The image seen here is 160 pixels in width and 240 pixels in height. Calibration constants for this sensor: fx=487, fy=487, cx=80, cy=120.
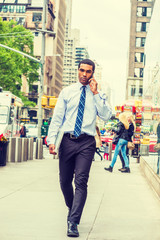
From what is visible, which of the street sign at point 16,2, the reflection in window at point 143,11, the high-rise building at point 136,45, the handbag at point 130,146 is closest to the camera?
the handbag at point 130,146

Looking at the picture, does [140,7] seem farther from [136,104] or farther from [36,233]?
[36,233]

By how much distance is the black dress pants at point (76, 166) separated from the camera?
17.2ft

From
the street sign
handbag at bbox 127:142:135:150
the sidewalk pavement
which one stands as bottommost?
the sidewalk pavement

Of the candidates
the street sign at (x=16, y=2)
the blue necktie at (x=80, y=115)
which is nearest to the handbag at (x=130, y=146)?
the blue necktie at (x=80, y=115)

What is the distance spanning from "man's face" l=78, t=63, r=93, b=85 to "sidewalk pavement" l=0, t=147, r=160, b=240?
172 cm

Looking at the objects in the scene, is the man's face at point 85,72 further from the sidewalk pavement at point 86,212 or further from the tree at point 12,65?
the tree at point 12,65

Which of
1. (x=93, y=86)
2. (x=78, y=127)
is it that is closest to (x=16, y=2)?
(x=93, y=86)

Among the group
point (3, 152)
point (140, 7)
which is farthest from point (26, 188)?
point (140, 7)

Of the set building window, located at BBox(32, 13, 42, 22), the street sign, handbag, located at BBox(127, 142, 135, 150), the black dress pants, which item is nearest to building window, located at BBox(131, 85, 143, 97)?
building window, located at BBox(32, 13, 42, 22)

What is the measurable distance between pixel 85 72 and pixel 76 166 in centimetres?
107

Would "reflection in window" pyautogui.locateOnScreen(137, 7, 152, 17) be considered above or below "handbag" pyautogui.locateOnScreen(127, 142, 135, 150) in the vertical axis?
above

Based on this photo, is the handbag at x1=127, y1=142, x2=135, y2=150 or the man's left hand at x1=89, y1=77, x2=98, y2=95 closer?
the man's left hand at x1=89, y1=77, x2=98, y2=95

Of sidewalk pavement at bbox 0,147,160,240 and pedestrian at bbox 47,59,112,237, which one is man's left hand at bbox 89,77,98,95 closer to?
pedestrian at bbox 47,59,112,237

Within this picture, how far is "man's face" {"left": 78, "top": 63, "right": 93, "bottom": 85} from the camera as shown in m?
5.51
